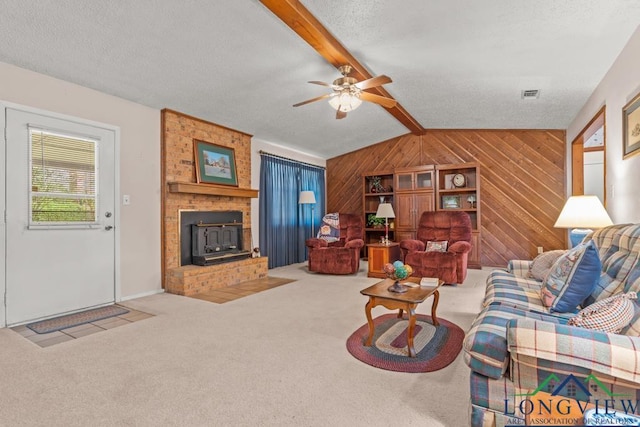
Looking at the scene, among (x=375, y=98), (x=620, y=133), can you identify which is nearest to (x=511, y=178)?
(x=620, y=133)

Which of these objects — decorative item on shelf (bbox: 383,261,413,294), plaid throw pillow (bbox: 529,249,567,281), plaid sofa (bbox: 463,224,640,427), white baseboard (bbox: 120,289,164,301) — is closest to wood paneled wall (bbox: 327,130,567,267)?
plaid throw pillow (bbox: 529,249,567,281)

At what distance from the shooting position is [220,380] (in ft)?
6.71

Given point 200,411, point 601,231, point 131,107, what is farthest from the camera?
point 131,107

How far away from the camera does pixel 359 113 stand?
5.34 metres

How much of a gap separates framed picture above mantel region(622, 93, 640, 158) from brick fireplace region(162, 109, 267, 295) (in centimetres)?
447

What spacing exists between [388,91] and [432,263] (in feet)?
8.03

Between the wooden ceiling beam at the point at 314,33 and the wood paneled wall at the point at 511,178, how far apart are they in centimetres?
333

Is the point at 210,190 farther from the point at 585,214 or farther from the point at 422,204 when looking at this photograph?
the point at 585,214

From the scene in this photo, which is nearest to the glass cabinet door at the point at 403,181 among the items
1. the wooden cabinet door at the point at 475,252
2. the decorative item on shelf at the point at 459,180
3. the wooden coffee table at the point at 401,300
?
the decorative item on shelf at the point at 459,180

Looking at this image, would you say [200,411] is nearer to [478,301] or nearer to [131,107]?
[478,301]

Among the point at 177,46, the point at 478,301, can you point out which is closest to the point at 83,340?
the point at 177,46

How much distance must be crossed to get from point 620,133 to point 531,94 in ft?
4.80

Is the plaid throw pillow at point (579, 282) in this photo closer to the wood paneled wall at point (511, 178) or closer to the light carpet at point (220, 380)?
the light carpet at point (220, 380)

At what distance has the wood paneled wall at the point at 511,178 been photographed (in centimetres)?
575
